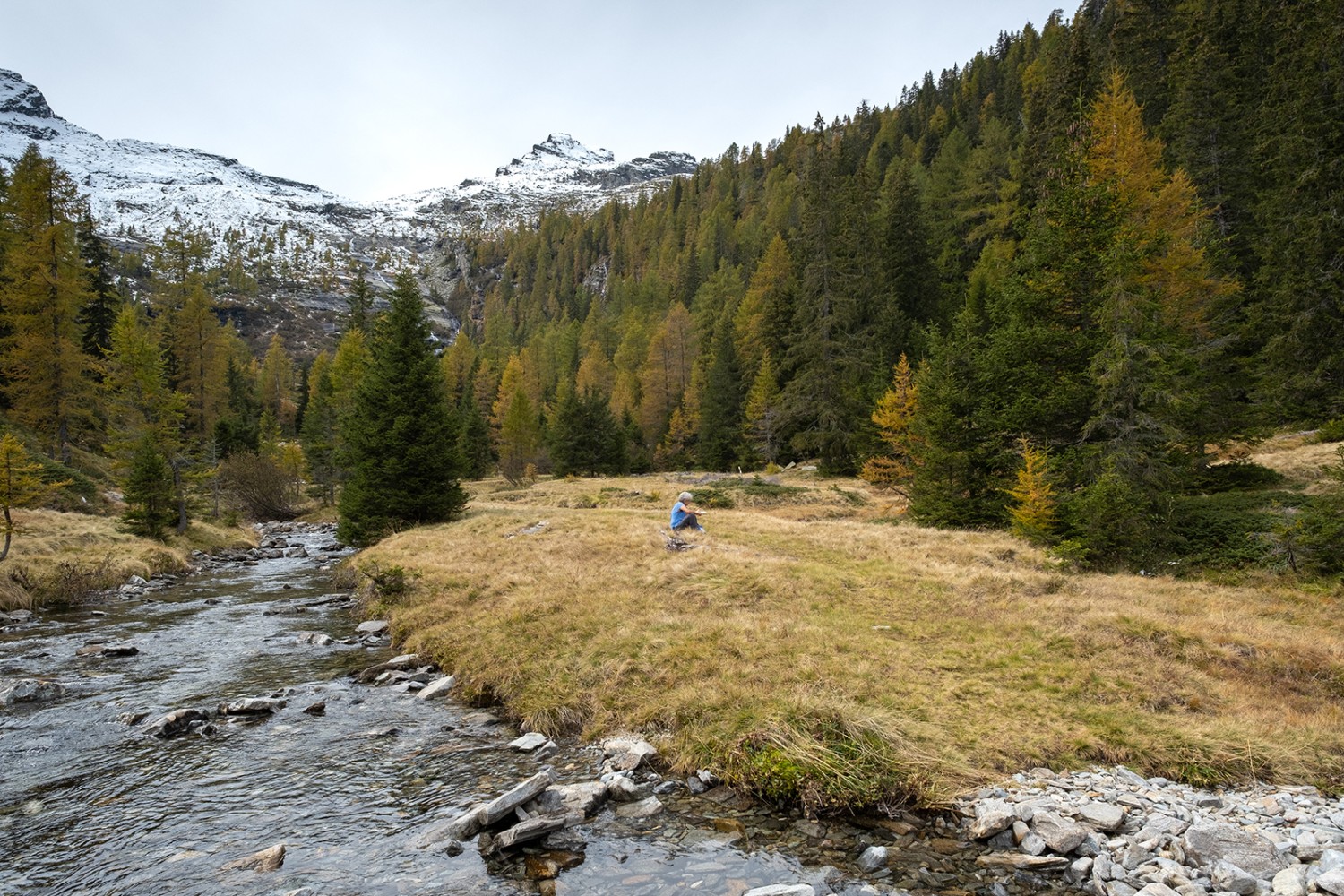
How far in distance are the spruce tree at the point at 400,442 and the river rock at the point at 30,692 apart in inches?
669

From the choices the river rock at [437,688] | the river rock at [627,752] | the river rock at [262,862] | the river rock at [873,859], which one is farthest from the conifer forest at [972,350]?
the river rock at [262,862]

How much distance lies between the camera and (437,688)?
11945mm

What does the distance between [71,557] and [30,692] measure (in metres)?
13.3

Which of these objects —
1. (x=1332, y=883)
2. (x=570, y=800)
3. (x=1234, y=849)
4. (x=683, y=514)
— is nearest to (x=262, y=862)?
(x=570, y=800)

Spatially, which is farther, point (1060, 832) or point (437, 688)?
point (437, 688)

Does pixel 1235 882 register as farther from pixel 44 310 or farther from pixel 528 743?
pixel 44 310

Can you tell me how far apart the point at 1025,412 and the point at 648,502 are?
1932 centimetres

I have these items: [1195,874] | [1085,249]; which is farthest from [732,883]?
[1085,249]

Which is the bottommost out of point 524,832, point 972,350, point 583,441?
point 524,832

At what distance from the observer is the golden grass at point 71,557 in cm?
1845

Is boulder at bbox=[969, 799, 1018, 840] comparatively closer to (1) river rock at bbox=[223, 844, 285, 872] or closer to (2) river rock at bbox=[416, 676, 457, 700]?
(1) river rock at bbox=[223, 844, 285, 872]

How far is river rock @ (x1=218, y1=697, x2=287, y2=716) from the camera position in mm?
10602

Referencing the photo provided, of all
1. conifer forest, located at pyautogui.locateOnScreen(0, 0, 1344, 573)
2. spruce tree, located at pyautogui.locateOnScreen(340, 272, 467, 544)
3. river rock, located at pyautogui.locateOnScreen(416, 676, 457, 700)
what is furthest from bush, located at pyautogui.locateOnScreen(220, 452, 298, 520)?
river rock, located at pyautogui.locateOnScreen(416, 676, 457, 700)

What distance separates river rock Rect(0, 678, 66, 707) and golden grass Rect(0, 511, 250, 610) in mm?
9329
